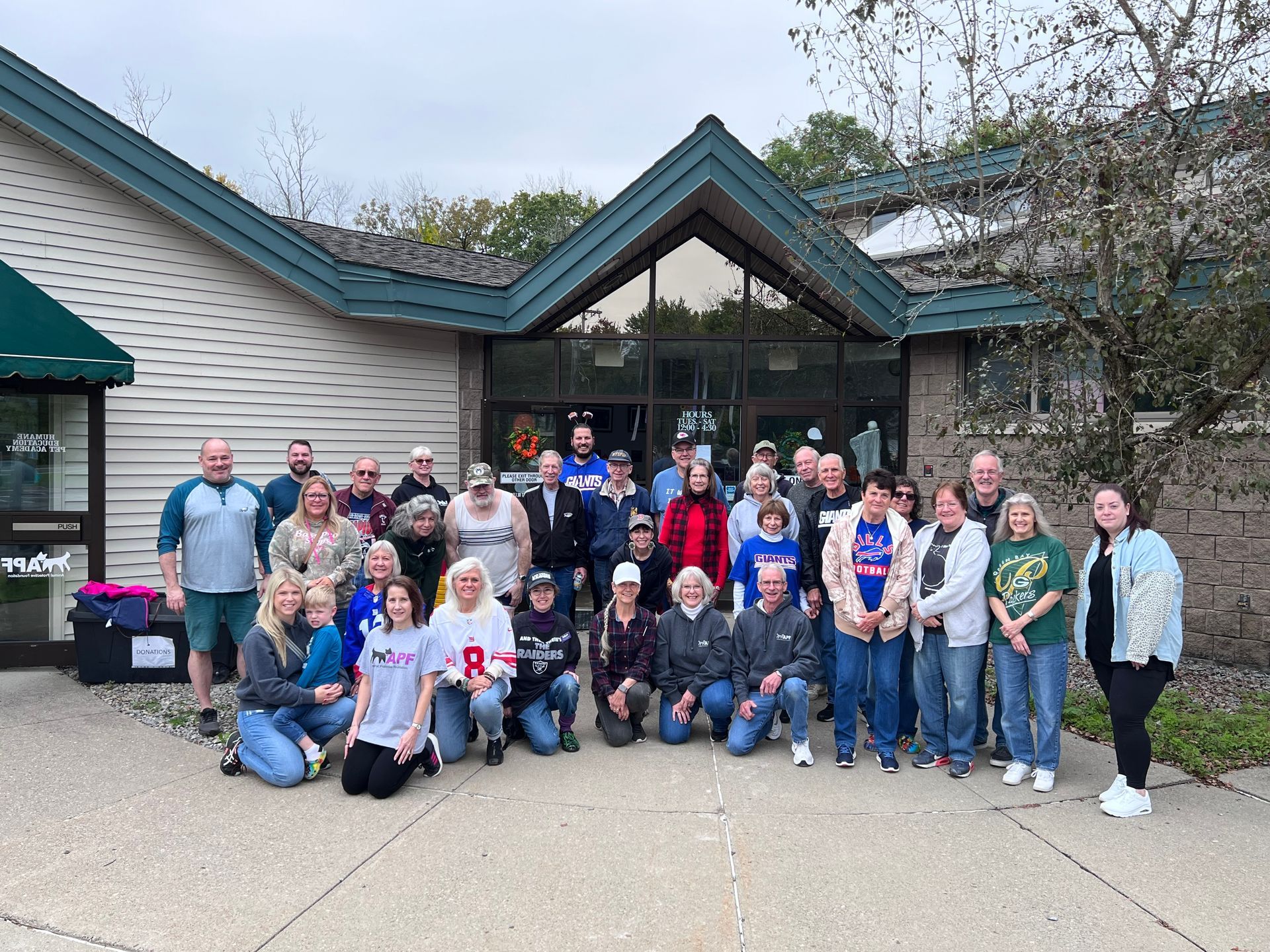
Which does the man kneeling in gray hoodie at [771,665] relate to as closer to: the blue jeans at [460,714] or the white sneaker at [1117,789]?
the blue jeans at [460,714]

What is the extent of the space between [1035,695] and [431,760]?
3.28 m

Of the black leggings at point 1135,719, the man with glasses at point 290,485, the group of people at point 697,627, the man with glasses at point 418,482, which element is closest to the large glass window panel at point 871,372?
the group of people at point 697,627

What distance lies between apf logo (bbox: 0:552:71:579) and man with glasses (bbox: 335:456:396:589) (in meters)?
2.42

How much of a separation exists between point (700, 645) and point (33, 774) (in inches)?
147

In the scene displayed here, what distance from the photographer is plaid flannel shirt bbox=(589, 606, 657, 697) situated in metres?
5.27

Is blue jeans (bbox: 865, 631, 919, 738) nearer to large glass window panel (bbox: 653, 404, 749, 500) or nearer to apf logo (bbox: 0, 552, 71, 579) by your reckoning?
large glass window panel (bbox: 653, 404, 749, 500)

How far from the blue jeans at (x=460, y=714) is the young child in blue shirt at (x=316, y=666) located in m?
0.62

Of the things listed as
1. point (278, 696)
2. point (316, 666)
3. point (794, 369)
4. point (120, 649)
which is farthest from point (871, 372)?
point (120, 649)

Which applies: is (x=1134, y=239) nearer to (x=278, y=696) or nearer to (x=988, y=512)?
(x=988, y=512)

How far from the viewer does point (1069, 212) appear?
5438mm

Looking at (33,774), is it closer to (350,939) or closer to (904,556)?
(350,939)

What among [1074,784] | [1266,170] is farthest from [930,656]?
[1266,170]

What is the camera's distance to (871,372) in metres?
9.30

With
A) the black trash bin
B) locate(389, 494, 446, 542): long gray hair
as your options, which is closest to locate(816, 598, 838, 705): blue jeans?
locate(389, 494, 446, 542): long gray hair
